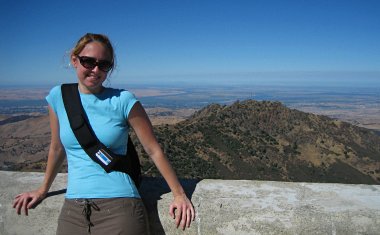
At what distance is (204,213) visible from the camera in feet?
8.39

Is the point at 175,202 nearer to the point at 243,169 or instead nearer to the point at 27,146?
the point at 243,169

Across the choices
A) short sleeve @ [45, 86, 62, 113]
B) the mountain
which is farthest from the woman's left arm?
the mountain

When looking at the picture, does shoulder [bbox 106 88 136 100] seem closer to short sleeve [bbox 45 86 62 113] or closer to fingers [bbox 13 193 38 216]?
short sleeve [bbox 45 86 62 113]

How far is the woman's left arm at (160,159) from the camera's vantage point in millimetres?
2484

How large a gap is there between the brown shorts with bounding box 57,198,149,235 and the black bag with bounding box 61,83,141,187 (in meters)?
0.23

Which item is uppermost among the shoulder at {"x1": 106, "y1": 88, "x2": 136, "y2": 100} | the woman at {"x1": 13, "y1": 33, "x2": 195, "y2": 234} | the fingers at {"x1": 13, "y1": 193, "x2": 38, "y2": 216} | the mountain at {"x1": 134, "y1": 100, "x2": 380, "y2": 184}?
the shoulder at {"x1": 106, "y1": 88, "x2": 136, "y2": 100}

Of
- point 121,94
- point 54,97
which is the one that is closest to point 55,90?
point 54,97

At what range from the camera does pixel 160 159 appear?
254cm

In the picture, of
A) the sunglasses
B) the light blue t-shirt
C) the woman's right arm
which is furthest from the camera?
the woman's right arm

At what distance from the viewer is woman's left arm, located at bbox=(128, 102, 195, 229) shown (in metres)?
2.48

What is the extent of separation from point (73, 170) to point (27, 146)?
123 m

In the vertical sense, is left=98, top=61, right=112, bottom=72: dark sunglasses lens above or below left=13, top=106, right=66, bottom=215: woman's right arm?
above

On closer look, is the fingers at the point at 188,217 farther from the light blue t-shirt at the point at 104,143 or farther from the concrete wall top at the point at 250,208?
the light blue t-shirt at the point at 104,143

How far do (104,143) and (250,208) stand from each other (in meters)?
1.13
